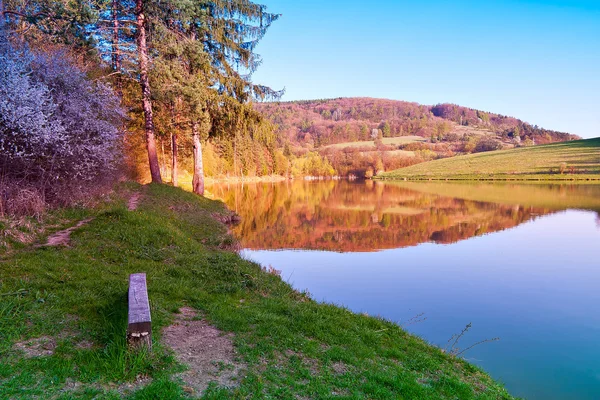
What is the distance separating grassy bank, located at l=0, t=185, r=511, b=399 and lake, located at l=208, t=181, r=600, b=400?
1953 millimetres

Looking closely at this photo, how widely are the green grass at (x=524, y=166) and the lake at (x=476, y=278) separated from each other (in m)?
49.0

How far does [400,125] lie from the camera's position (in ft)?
555

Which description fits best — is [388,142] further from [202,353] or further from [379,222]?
[202,353]

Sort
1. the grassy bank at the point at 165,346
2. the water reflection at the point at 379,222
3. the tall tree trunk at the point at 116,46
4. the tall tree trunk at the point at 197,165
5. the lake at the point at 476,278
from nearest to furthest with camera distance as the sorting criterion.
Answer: the grassy bank at the point at 165,346 → the lake at the point at 476,278 → the tall tree trunk at the point at 116,46 → the water reflection at the point at 379,222 → the tall tree trunk at the point at 197,165

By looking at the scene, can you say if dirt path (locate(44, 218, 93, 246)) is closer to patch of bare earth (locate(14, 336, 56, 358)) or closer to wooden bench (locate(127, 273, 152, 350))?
patch of bare earth (locate(14, 336, 56, 358))

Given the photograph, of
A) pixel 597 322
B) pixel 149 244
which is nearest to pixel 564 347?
pixel 597 322

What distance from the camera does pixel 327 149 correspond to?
423 ft

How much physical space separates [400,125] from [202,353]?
175 metres

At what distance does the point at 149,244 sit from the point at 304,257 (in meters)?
7.19

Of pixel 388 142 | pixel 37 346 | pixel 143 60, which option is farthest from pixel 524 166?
pixel 37 346

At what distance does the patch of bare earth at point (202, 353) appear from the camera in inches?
167

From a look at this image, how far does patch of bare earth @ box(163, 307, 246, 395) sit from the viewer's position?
14.0ft

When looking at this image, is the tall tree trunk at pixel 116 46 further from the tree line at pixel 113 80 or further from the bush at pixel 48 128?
the bush at pixel 48 128

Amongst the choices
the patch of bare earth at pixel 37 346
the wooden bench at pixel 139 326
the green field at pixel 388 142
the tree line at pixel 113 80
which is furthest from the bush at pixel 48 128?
the green field at pixel 388 142
